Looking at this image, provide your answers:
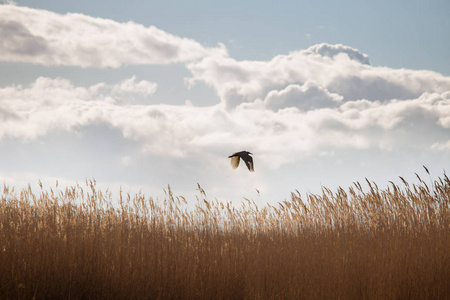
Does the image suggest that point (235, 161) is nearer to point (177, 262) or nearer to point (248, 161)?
point (248, 161)

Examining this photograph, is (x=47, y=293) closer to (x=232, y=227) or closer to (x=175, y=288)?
(x=175, y=288)

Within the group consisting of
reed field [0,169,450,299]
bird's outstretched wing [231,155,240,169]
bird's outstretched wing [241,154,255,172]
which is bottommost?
reed field [0,169,450,299]

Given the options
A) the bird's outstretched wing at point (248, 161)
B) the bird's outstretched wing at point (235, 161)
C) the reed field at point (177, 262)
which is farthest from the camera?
the bird's outstretched wing at point (235, 161)

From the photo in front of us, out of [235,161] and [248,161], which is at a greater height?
[235,161]

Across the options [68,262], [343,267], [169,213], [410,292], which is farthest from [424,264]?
[68,262]

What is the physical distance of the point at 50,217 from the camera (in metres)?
6.11

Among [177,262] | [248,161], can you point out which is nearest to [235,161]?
[248,161]

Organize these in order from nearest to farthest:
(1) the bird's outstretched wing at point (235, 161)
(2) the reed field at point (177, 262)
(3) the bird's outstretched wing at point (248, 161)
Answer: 1. (2) the reed field at point (177, 262)
2. (3) the bird's outstretched wing at point (248, 161)
3. (1) the bird's outstretched wing at point (235, 161)

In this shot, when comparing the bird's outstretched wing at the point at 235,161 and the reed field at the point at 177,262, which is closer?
the reed field at the point at 177,262

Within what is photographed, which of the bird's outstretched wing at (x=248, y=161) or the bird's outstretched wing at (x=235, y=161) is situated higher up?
the bird's outstretched wing at (x=235, y=161)

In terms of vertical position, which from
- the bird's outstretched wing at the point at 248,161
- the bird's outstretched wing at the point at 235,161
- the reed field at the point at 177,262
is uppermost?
the bird's outstretched wing at the point at 235,161

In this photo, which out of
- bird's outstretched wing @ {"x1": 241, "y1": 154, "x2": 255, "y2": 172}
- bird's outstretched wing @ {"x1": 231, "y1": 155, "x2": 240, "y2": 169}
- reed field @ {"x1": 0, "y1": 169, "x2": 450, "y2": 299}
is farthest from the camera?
bird's outstretched wing @ {"x1": 231, "y1": 155, "x2": 240, "y2": 169}

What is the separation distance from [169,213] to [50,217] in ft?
6.70

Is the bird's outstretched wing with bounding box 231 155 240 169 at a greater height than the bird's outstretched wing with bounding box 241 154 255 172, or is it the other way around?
the bird's outstretched wing with bounding box 231 155 240 169
